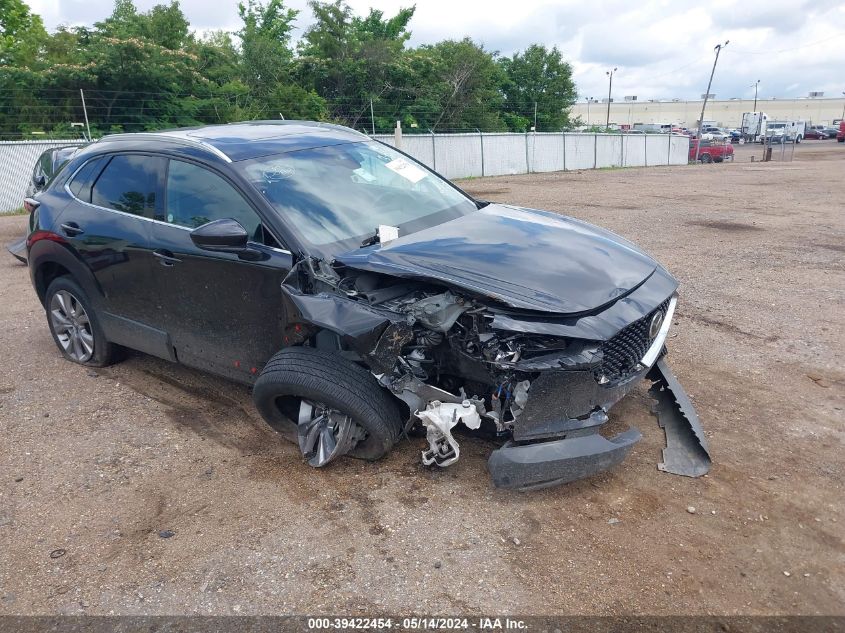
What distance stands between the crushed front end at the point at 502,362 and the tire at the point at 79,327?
7.62 feet

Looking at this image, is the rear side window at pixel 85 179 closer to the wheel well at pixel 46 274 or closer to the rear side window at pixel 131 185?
the rear side window at pixel 131 185

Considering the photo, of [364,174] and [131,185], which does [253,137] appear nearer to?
[364,174]

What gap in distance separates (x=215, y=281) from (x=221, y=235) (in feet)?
1.50

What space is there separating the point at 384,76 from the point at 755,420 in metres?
28.8

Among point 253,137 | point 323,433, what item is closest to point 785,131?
point 253,137

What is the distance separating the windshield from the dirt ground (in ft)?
4.30

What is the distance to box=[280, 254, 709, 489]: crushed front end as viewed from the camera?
3150 mm

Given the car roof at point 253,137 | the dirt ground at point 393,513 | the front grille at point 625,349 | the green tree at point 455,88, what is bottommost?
the dirt ground at point 393,513

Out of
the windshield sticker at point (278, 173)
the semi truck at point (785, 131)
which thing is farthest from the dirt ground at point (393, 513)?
the semi truck at point (785, 131)

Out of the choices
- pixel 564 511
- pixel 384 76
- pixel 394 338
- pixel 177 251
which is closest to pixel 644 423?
pixel 564 511

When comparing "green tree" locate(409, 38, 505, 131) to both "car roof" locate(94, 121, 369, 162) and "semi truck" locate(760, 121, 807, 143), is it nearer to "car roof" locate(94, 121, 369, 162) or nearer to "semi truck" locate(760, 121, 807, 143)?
"car roof" locate(94, 121, 369, 162)

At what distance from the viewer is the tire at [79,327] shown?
16.4ft

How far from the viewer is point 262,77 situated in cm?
3022

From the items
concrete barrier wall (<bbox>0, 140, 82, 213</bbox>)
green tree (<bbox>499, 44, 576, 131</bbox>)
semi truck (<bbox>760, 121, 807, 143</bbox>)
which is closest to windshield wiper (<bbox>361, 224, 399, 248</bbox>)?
concrete barrier wall (<bbox>0, 140, 82, 213</bbox>)
